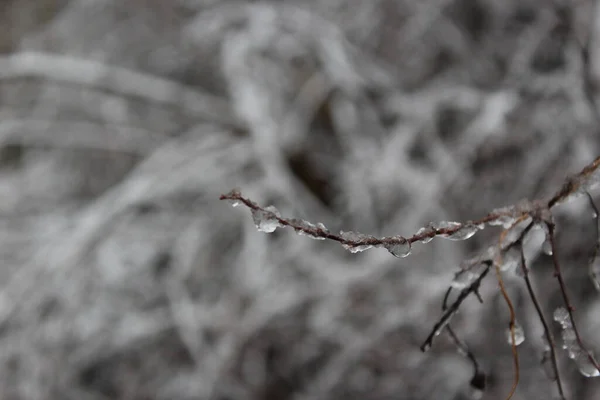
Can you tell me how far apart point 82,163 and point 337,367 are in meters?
2.60

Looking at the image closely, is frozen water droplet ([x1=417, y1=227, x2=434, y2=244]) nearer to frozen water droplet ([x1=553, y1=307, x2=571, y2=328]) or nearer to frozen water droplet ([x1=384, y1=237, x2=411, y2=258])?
frozen water droplet ([x1=384, y1=237, x2=411, y2=258])

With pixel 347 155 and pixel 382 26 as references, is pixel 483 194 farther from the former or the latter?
pixel 382 26

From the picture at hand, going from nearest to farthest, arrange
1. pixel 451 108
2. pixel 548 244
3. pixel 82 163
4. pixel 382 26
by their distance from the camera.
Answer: pixel 548 244, pixel 451 108, pixel 382 26, pixel 82 163

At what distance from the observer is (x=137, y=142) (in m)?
3.22

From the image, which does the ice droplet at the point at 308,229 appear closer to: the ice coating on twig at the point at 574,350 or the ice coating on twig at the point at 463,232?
the ice coating on twig at the point at 463,232

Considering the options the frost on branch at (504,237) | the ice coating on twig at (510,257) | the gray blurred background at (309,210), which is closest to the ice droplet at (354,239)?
the frost on branch at (504,237)

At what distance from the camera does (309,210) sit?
9.08 feet

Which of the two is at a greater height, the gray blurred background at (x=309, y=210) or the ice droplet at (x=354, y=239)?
the gray blurred background at (x=309, y=210)

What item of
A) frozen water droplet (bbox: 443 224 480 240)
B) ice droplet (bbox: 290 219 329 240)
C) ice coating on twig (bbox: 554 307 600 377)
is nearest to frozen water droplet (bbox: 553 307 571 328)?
ice coating on twig (bbox: 554 307 600 377)

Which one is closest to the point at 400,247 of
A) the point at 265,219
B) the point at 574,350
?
the point at 265,219

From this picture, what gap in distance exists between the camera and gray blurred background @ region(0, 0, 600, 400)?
2.23m

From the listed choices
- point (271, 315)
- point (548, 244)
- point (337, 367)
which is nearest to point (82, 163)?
point (271, 315)

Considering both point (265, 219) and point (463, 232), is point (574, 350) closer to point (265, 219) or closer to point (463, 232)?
point (463, 232)

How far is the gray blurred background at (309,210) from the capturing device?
7.33 feet
